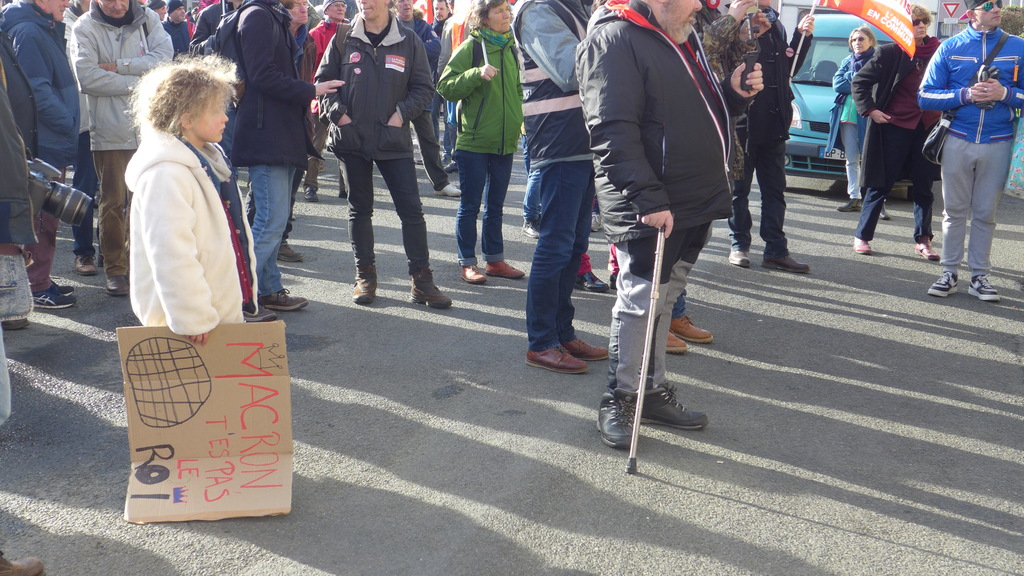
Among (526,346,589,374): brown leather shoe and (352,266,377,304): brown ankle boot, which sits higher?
(352,266,377,304): brown ankle boot

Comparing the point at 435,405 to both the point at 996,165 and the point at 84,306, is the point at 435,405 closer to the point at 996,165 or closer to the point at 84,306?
the point at 84,306

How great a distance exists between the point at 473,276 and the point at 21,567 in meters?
4.16

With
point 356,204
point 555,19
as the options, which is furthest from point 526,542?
point 356,204

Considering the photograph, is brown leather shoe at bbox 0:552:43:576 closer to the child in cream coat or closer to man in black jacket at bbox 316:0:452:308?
the child in cream coat

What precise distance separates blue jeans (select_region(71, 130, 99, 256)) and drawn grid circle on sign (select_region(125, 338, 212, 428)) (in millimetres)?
3750

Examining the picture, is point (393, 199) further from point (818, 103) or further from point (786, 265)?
point (818, 103)

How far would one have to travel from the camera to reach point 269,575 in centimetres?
307

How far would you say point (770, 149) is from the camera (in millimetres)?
7289

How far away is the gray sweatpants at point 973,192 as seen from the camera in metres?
6.56

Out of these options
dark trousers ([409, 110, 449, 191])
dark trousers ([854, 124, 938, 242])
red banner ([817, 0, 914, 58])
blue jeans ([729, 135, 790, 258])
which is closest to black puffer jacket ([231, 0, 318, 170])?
dark trousers ([409, 110, 449, 191])

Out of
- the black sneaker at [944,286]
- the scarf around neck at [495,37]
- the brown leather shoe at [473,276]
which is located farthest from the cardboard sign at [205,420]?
the black sneaker at [944,286]

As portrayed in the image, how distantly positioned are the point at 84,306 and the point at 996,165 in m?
6.27

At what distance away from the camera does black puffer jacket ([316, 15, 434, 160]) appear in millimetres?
5926

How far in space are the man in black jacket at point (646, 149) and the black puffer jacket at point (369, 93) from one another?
2117 millimetres
